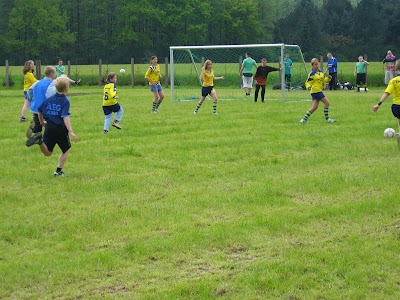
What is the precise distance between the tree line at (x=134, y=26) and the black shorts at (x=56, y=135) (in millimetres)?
62625

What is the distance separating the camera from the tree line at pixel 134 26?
256 ft

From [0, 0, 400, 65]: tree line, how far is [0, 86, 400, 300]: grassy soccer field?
6007 centimetres

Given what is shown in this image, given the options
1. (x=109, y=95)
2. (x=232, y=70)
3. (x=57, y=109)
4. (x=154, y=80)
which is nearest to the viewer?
(x=57, y=109)

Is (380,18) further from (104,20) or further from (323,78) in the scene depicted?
(323,78)

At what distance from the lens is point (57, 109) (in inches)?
453

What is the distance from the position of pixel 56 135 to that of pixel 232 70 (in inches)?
1079

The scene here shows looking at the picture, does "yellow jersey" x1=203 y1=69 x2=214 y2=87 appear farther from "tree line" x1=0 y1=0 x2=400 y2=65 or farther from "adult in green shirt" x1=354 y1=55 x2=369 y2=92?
"tree line" x1=0 y1=0 x2=400 y2=65

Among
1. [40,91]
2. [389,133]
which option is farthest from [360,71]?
[40,91]

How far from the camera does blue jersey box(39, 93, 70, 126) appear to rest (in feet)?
37.7

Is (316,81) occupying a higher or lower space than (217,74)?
higher

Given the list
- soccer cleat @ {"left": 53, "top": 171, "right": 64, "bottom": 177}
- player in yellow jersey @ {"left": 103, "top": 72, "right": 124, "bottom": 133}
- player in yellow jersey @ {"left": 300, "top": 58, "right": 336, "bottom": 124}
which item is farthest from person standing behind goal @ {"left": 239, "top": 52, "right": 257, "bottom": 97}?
soccer cleat @ {"left": 53, "top": 171, "right": 64, "bottom": 177}

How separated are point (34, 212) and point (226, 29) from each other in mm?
73427

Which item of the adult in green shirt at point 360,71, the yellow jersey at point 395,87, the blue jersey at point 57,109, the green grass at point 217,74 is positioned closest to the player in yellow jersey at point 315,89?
the yellow jersey at point 395,87

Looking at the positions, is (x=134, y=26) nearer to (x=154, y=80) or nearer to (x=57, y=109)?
(x=154, y=80)
